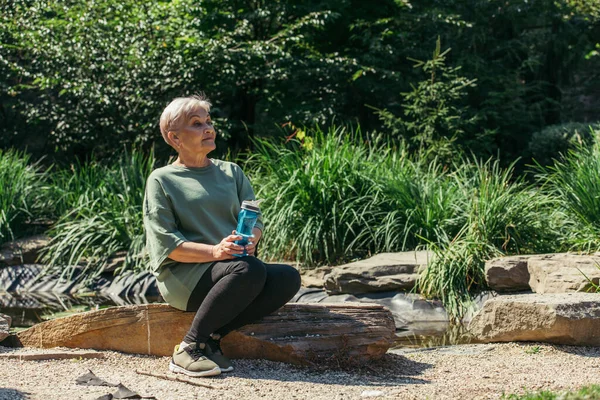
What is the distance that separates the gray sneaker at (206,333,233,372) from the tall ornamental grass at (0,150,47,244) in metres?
Result: 5.50

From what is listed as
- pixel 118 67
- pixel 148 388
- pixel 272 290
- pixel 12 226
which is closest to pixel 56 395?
pixel 148 388

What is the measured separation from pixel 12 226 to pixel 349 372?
602 cm

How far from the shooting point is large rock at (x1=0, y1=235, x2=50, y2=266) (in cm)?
835

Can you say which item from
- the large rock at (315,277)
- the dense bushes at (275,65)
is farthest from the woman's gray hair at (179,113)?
the dense bushes at (275,65)

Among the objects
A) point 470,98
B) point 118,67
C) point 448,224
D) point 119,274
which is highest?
point 118,67

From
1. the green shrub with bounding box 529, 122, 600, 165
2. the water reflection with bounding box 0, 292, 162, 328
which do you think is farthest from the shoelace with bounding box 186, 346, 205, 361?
the green shrub with bounding box 529, 122, 600, 165

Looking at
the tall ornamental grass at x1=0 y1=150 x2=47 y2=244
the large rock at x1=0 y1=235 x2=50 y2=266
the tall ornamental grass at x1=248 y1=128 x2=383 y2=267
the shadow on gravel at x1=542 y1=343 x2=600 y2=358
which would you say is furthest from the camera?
the tall ornamental grass at x1=0 y1=150 x2=47 y2=244

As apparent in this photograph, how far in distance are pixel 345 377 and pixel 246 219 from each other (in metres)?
0.95

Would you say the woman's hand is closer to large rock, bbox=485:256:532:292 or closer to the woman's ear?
the woman's ear

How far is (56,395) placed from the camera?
3266 millimetres

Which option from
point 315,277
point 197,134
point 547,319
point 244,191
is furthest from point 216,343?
point 315,277

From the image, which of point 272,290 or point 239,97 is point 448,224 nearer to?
point 272,290

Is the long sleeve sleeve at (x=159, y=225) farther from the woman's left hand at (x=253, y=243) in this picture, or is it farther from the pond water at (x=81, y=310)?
the pond water at (x=81, y=310)

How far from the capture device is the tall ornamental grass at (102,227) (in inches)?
317
